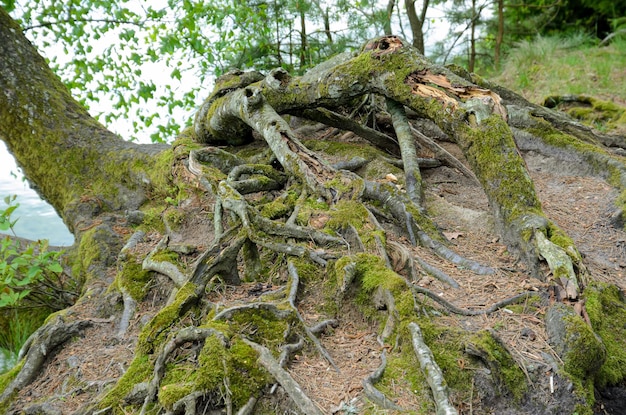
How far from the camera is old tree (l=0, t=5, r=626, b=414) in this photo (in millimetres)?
3014

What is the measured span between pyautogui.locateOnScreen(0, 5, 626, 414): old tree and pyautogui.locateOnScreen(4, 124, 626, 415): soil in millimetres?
18

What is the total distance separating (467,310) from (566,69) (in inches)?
405

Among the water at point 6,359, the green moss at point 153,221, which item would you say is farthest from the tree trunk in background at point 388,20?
the water at point 6,359

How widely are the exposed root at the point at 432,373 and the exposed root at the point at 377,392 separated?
205mm

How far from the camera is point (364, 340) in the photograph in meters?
3.39

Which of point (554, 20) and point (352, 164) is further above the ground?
point (554, 20)

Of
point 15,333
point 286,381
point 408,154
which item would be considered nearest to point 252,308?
point 286,381

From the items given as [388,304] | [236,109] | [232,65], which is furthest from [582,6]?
[388,304]

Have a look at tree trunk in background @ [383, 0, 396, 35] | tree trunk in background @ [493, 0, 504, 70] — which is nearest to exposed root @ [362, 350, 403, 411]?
tree trunk in background @ [383, 0, 396, 35]

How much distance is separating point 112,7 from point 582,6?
495 inches

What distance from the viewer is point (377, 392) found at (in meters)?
2.83

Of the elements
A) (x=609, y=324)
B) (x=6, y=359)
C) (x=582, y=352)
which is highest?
(x=582, y=352)

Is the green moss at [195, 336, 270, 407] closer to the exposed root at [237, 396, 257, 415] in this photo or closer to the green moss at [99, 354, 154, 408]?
the exposed root at [237, 396, 257, 415]

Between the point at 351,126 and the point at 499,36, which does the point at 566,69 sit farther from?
the point at 351,126
